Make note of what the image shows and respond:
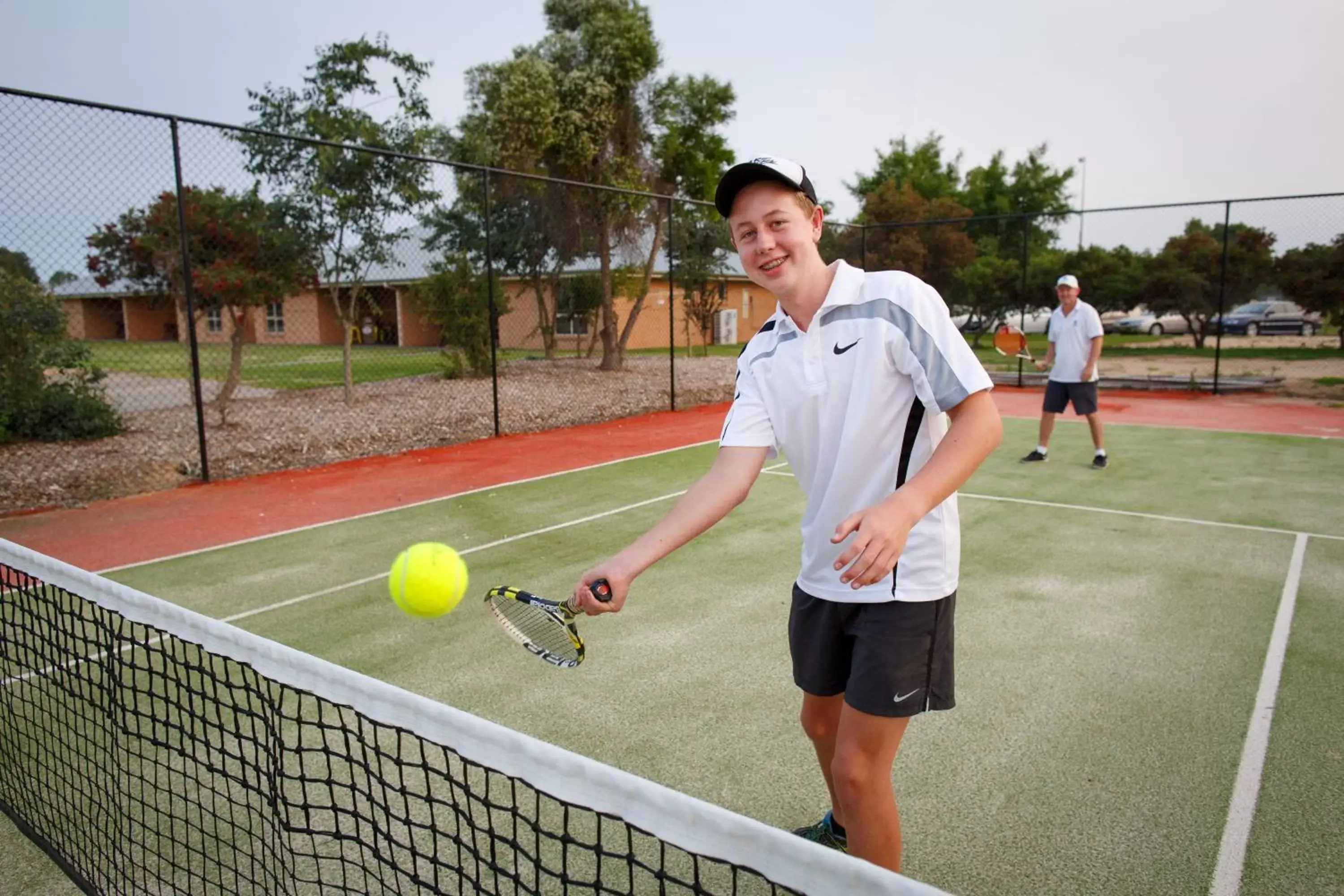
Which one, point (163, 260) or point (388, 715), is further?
point (163, 260)

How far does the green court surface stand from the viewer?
280cm

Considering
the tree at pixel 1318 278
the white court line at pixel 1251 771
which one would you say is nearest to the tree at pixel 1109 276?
the tree at pixel 1318 278

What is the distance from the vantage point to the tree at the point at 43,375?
8711mm

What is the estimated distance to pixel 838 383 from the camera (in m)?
2.04

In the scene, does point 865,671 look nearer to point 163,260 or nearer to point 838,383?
point 838,383

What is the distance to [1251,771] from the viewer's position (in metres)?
3.13

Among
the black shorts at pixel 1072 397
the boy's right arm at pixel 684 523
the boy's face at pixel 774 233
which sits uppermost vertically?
the boy's face at pixel 774 233

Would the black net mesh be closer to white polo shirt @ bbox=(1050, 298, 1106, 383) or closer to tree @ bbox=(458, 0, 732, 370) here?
white polo shirt @ bbox=(1050, 298, 1106, 383)

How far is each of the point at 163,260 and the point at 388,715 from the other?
1000cm

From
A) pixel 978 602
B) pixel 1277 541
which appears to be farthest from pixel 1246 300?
pixel 978 602

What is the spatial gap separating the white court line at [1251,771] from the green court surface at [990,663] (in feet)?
0.09

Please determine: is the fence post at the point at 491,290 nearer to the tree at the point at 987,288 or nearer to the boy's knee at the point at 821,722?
the boy's knee at the point at 821,722

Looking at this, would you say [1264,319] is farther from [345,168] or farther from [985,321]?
[345,168]

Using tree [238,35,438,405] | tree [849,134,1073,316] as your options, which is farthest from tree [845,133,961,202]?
tree [238,35,438,405]
